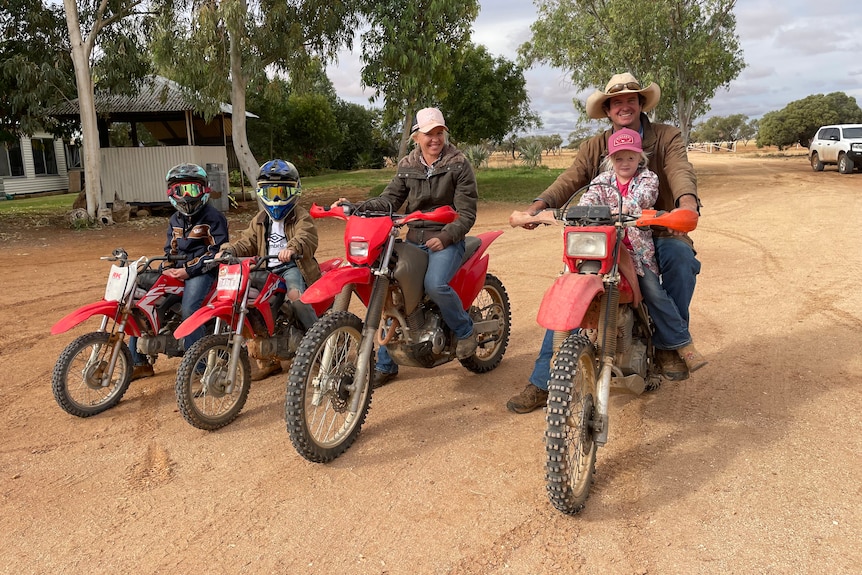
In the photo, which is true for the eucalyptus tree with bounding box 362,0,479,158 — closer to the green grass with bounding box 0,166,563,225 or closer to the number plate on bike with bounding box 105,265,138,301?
the green grass with bounding box 0,166,563,225

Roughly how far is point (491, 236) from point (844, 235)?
8.60 meters

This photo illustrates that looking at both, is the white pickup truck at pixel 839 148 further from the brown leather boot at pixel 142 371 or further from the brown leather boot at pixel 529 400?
the brown leather boot at pixel 142 371

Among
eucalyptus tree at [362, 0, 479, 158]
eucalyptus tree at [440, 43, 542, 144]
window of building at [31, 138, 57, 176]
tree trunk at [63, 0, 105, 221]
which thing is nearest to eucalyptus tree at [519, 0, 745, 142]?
eucalyptus tree at [440, 43, 542, 144]

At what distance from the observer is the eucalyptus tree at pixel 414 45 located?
1862cm

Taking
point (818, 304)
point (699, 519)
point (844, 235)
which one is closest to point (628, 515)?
point (699, 519)

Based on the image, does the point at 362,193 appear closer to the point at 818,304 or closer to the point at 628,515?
the point at 818,304

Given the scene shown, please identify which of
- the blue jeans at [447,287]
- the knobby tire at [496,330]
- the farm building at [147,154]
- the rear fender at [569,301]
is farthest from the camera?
the farm building at [147,154]

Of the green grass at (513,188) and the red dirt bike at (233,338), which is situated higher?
the green grass at (513,188)

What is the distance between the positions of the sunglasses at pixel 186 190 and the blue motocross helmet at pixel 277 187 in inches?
17.8

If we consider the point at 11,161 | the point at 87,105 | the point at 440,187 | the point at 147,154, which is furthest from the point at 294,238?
the point at 11,161

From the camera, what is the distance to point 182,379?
4184 mm

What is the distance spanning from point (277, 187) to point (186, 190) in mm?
683

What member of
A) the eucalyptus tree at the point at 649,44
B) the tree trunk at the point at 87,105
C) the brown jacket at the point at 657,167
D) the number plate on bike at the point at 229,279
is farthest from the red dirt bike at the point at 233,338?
the eucalyptus tree at the point at 649,44

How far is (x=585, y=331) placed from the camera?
383cm
